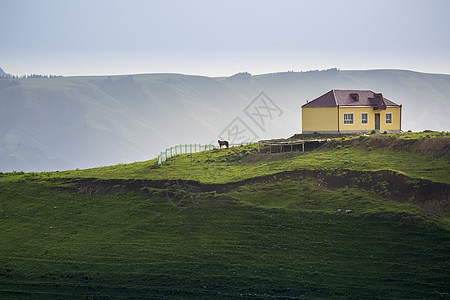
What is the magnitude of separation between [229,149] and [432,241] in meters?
34.5

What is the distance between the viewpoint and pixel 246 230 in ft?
134

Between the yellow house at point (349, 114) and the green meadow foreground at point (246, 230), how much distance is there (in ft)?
42.1

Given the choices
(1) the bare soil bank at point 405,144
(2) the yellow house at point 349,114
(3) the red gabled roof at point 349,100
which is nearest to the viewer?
(1) the bare soil bank at point 405,144

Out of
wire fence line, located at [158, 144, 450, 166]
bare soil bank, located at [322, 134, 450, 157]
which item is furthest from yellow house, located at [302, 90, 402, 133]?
wire fence line, located at [158, 144, 450, 166]

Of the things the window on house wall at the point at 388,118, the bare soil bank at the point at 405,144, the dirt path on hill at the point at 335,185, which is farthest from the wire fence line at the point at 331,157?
the window on house wall at the point at 388,118

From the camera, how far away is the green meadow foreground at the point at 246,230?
34125 mm

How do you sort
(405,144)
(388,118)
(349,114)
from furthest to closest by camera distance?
(388,118), (349,114), (405,144)

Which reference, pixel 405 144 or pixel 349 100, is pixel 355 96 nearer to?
pixel 349 100

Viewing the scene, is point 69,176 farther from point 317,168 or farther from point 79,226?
point 317,168

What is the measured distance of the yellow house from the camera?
69.4 metres

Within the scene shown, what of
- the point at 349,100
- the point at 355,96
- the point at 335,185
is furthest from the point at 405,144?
the point at 355,96

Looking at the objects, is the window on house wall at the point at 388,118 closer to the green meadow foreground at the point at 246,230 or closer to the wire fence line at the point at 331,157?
the green meadow foreground at the point at 246,230

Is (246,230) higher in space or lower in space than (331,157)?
lower

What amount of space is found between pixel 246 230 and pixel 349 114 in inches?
1315
